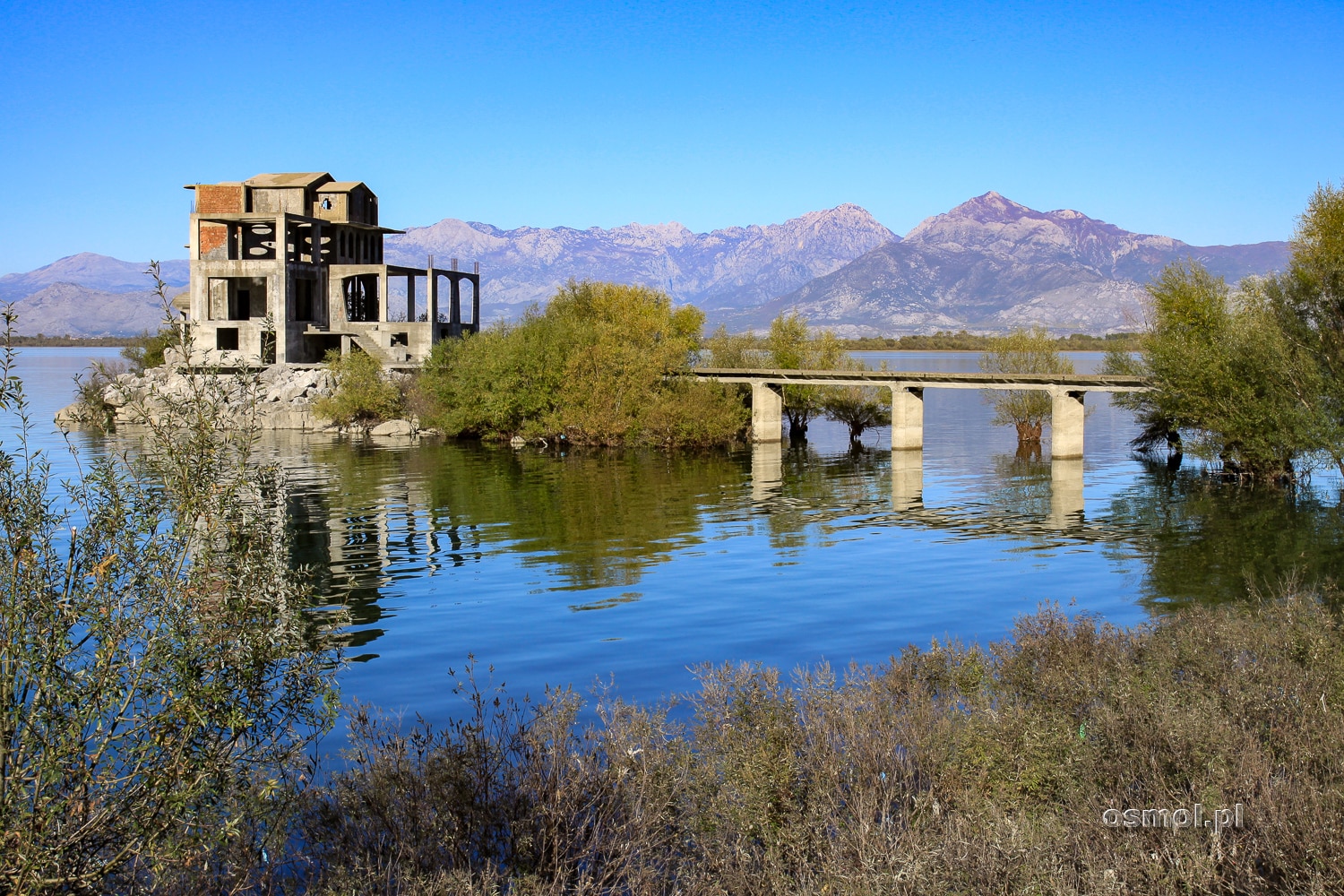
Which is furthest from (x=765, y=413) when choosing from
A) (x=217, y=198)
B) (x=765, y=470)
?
(x=217, y=198)

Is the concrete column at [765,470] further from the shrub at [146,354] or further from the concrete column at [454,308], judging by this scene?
the shrub at [146,354]

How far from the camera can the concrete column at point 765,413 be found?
59.4 metres

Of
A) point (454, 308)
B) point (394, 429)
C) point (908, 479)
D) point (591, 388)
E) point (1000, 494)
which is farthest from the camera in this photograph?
point (454, 308)

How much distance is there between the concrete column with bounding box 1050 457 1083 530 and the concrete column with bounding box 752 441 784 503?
33.0 feet

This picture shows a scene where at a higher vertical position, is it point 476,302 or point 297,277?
point 297,277

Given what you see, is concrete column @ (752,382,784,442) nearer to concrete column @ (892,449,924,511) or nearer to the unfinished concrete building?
concrete column @ (892,449,924,511)

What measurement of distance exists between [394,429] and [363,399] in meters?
3.11

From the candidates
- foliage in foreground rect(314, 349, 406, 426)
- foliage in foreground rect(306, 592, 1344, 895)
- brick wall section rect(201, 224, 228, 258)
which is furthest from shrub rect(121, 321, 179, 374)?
foliage in foreground rect(306, 592, 1344, 895)

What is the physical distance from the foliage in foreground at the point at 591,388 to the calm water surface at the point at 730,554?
20.6 feet

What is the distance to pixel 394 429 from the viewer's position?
65.0 m

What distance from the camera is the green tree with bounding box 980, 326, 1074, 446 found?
60.6m

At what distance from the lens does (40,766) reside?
21.5ft

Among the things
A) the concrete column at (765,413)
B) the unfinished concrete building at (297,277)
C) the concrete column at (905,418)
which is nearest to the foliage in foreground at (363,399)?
the unfinished concrete building at (297,277)

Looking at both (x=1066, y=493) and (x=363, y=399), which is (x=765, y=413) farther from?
(x=363, y=399)
